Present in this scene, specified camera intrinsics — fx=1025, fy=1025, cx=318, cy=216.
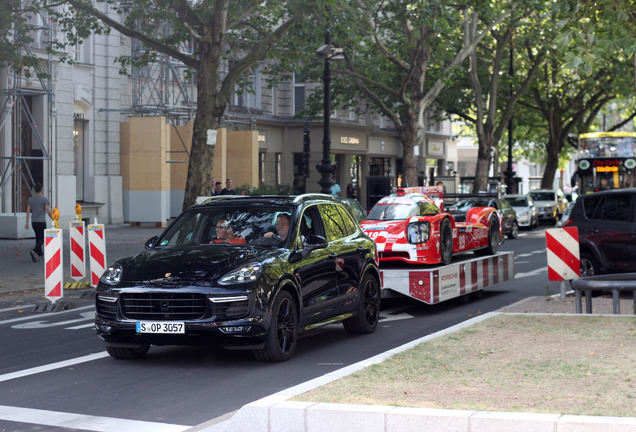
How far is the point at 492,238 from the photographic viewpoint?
17.7m

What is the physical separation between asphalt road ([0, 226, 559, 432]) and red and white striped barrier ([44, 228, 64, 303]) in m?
0.29

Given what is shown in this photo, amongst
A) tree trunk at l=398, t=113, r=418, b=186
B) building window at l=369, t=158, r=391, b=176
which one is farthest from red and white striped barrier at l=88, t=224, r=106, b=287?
building window at l=369, t=158, r=391, b=176

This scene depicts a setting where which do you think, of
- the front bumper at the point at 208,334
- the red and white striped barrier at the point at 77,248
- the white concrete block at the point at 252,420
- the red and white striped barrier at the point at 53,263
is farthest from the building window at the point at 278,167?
the white concrete block at the point at 252,420

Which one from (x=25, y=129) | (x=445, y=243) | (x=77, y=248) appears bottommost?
(x=77, y=248)

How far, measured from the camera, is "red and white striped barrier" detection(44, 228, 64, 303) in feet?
47.9

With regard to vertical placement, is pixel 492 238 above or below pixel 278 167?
below

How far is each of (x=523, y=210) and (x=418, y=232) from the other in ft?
95.7

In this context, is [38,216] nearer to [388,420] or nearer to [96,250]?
[96,250]

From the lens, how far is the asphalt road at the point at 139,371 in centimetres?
766

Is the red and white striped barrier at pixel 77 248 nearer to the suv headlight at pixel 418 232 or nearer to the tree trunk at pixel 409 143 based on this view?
the suv headlight at pixel 418 232

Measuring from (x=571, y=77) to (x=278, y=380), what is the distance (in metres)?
47.5

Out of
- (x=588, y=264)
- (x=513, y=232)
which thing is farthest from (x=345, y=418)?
(x=513, y=232)

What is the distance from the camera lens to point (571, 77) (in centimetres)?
5369

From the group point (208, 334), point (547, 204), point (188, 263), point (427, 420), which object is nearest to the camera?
point (427, 420)
